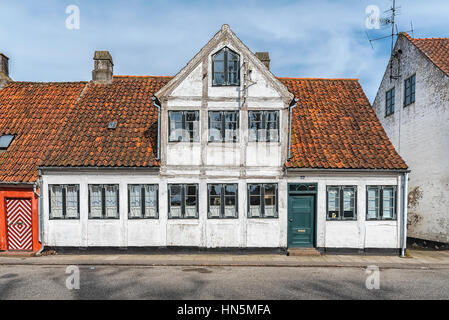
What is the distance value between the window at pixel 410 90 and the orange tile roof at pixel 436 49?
1.29 meters

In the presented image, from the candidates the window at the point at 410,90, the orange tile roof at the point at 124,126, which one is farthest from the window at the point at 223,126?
the window at the point at 410,90

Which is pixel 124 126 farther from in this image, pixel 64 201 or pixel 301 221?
pixel 301 221

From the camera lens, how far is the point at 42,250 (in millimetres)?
11609

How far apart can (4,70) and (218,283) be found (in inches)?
642

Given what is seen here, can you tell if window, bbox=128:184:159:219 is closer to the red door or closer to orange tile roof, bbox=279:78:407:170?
the red door

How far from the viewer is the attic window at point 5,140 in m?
12.6

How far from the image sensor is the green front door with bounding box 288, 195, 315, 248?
11812mm

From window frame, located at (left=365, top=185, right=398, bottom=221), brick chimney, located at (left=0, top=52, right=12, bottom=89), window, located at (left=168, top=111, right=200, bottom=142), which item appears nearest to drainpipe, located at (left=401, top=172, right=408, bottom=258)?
window frame, located at (left=365, top=185, right=398, bottom=221)

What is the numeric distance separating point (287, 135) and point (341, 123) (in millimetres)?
3137

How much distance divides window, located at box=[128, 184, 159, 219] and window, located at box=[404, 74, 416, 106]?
14.5m

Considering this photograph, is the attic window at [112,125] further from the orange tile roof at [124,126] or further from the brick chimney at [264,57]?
the brick chimney at [264,57]

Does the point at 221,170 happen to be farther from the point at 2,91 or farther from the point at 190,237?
the point at 2,91

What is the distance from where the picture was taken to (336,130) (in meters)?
12.9

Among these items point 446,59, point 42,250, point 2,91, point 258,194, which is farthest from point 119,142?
point 446,59
